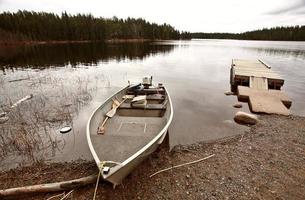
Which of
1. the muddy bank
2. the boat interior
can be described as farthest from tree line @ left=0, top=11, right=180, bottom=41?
the muddy bank

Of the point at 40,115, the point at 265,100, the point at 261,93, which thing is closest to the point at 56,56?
the point at 40,115

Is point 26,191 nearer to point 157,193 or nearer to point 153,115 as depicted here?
point 157,193

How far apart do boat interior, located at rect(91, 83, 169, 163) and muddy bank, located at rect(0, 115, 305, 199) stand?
2.27 ft

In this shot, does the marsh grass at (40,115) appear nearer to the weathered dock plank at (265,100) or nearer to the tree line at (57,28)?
the weathered dock plank at (265,100)

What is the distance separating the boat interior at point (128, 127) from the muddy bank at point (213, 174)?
2.27 feet

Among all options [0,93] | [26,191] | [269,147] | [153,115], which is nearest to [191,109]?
[153,115]

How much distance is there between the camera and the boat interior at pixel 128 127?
18.2 ft

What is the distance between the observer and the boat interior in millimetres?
5535

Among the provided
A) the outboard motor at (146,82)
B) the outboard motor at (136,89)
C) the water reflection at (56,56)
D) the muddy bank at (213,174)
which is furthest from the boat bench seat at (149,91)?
the water reflection at (56,56)

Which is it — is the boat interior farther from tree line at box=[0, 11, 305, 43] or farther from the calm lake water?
tree line at box=[0, 11, 305, 43]

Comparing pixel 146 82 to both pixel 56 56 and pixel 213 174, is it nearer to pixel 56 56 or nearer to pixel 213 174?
pixel 213 174

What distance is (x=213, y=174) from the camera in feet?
18.1

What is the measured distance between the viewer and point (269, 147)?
680 centimetres

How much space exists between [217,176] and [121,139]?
301 cm
